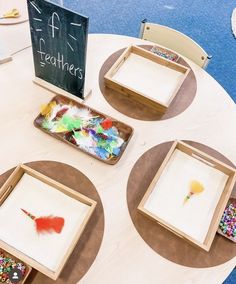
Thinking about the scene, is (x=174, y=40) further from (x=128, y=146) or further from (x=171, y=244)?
(x=171, y=244)

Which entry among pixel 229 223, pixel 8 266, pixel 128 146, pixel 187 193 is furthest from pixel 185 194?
pixel 8 266

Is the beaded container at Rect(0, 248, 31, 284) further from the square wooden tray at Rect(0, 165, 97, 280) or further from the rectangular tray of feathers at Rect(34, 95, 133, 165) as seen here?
the rectangular tray of feathers at Rect(34, 95, 133, 165)

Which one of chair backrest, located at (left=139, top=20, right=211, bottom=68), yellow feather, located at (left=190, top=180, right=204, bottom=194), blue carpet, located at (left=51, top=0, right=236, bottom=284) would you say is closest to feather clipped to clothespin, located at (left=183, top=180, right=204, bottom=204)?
yellow feather, located at (left=190, top=180, right=204, bottom=194)

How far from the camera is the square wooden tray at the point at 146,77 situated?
130cm

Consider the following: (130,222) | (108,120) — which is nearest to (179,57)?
(108,120)

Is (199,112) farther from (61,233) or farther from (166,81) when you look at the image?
(61,233)

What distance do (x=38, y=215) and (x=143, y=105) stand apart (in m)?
0.65

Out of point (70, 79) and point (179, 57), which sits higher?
point (179, 57)

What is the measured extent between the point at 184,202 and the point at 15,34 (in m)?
1.23

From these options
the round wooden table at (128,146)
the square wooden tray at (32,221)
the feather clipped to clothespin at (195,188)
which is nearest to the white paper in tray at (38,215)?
the square wooden tray at (32,221)

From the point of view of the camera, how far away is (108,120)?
122 centimetres

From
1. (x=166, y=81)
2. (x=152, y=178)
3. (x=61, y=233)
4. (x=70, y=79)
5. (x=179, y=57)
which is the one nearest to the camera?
(x=61, y=233)

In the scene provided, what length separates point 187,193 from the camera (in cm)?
110

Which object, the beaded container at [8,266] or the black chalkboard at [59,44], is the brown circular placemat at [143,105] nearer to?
the black chalkboard at [59,44]
